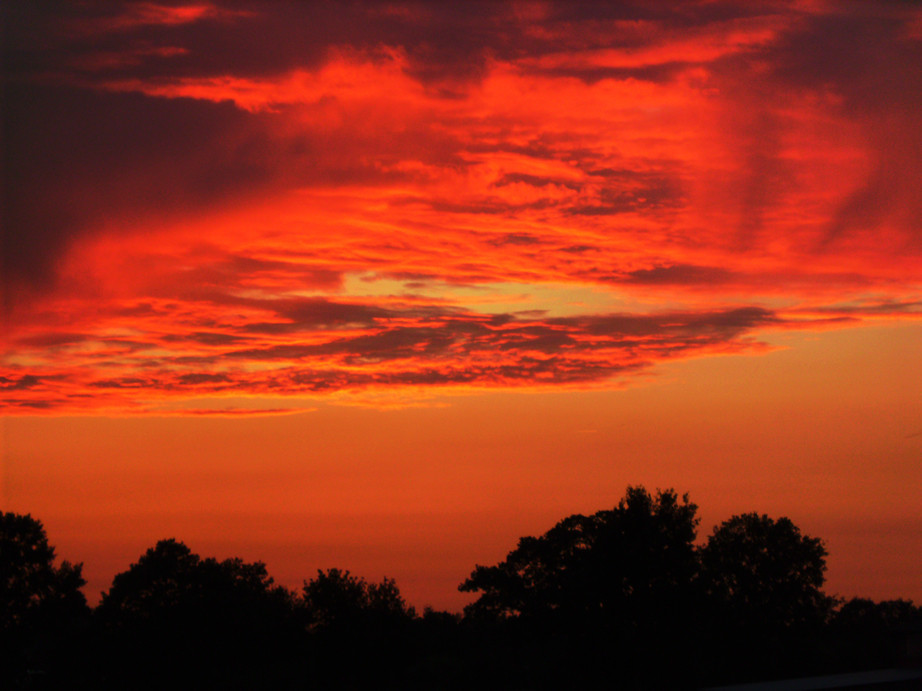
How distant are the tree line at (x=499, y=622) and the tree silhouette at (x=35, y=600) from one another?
0.52 ft

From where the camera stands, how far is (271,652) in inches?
3947

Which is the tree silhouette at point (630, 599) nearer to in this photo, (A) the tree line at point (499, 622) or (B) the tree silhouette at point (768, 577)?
(A) the tree line at point (499, 622)

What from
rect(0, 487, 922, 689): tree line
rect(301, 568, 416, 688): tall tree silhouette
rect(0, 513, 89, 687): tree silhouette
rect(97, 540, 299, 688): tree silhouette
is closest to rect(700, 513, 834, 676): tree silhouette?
rect(0, 487, 922, 689): tree line

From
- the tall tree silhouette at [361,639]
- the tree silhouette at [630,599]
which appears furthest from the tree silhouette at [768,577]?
the tall tree silhouette at [361,639]

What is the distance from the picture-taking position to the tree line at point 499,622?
80750 millimetres

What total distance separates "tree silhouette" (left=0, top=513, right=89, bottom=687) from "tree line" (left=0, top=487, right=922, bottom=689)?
16 cm

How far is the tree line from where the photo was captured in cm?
8075

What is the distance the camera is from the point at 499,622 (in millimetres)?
116438

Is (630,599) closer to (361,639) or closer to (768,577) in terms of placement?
(361,639)

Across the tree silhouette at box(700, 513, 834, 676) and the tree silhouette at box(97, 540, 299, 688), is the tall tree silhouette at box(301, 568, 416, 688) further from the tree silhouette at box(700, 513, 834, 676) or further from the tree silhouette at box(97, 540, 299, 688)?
the tree silhouette at box(700, 513, 834, 676)

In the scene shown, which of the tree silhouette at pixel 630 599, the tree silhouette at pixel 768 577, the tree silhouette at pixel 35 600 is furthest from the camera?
the tree silhouette at pixel 768 577

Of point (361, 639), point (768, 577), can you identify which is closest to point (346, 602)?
point (361, 639)

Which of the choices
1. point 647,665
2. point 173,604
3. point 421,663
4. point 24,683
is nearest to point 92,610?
point 173,604

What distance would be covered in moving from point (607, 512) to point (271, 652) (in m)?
40.0
